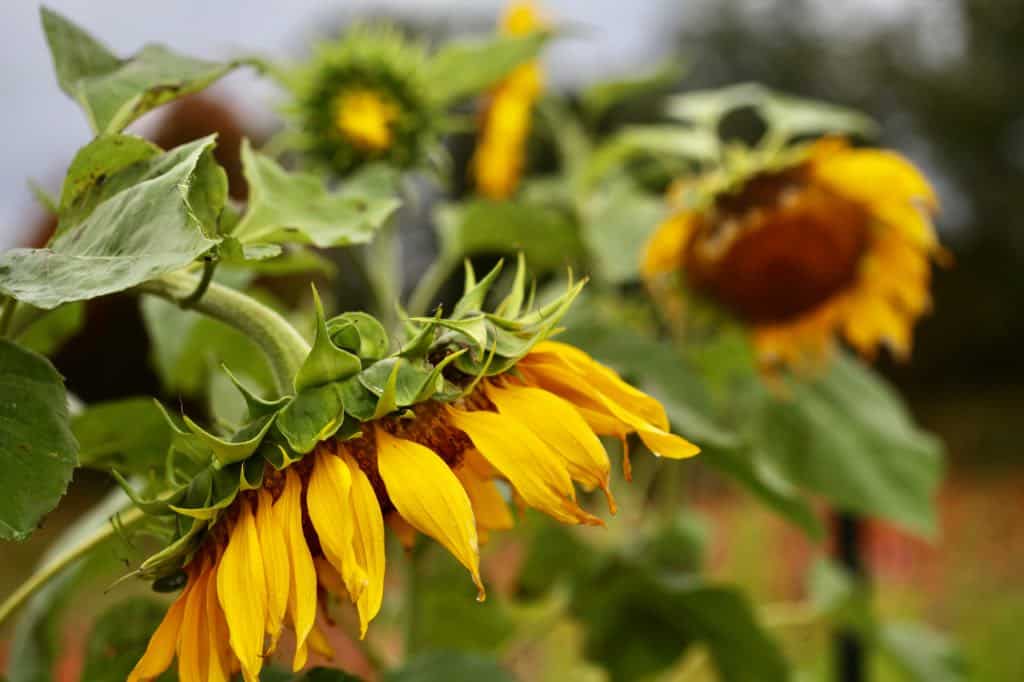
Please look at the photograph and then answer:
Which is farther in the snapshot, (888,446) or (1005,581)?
(1005,581)

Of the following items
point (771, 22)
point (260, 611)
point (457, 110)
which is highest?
point (260, 611)

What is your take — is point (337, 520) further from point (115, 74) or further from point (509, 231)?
point (509, 231)

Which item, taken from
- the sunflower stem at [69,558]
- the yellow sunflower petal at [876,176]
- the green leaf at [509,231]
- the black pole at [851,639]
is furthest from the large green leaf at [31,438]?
the black pole at [851,639]

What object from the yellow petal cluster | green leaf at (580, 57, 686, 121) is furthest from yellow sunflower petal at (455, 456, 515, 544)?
green leaf at (580, 57, 686, 121)

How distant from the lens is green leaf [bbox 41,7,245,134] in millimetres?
263

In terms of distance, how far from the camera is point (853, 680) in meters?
0.85

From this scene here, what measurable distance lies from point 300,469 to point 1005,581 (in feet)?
8.51

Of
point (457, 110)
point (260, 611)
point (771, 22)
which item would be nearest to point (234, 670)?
point (260, 611)

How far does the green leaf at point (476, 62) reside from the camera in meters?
0.47

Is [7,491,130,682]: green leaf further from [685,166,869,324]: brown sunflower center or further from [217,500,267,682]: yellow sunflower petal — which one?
[685,166,869,324]: brown sunflower center

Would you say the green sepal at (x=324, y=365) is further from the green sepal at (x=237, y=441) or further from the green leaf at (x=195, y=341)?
the green leaf at (x=195, y=341)

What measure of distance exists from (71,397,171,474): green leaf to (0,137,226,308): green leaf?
0.09 m

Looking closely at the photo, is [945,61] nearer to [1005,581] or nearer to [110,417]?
[1005,581]

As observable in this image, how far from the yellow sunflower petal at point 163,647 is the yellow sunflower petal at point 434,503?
0.05m
